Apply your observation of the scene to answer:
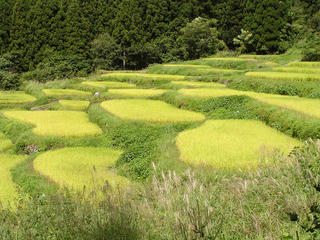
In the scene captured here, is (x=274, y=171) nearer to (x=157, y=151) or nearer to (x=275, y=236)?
(x=275, y=236)

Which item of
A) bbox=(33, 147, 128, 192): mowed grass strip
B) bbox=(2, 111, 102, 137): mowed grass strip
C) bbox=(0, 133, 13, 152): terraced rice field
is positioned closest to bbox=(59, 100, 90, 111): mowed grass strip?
bbox=(2, 111, 102, 137): mowed grass strip

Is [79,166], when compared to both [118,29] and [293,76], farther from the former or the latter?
[118,29]

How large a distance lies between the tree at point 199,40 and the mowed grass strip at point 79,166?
2908 centimetres

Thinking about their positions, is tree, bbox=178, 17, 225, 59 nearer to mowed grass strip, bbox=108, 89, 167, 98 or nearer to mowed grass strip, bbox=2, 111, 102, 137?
mowed grass strip, bbox=108, 89, 167, 98

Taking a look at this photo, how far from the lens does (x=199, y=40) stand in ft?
122

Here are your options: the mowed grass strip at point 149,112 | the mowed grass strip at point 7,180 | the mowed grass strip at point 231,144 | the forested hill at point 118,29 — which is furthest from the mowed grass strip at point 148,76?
the mowed grass strip at point 7,180

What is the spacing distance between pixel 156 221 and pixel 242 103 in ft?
32.3

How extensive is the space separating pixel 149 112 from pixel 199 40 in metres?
Answer: 26.2

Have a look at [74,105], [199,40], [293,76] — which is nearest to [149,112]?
[74,105]

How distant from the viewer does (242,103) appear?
1285 centimetres

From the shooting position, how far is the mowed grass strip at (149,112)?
39.9 ft

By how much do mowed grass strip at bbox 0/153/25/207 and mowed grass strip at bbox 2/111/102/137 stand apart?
1567 mm

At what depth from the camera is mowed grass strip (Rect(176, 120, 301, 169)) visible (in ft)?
23.5

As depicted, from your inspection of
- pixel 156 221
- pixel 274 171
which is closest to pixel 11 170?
pixel 156 221
